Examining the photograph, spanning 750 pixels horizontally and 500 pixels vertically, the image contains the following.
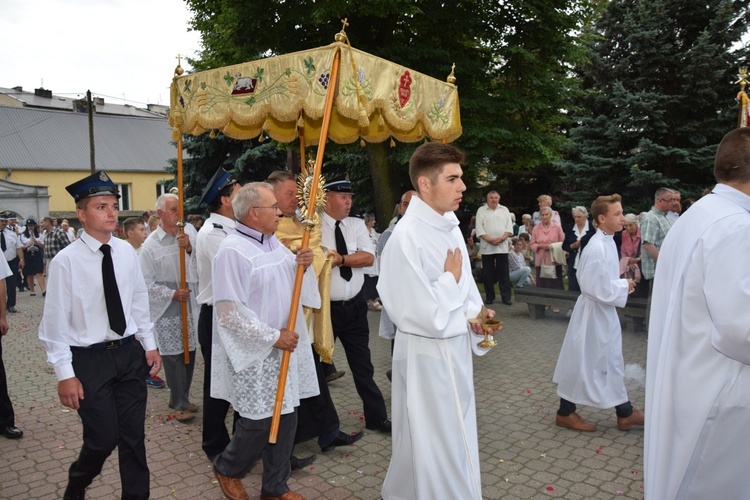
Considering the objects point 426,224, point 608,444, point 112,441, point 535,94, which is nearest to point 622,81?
point 535,94

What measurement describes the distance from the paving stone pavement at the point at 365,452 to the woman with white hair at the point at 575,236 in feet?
10.9

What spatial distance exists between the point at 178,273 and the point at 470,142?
27.3 ft

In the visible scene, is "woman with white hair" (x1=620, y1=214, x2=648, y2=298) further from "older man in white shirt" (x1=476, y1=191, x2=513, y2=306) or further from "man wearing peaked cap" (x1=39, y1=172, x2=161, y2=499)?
"man wearing peaked cap" (x1=39, y1=172, x2=161, y2=499)

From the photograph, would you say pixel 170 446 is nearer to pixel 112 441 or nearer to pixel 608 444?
pixel 112 441

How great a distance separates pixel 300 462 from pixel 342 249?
1849 millimetres

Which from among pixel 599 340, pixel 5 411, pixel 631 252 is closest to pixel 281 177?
pixel 599 340

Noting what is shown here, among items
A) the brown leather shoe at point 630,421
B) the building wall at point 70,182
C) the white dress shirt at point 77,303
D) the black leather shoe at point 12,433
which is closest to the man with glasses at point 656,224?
the brown leather shoe at point 630,421

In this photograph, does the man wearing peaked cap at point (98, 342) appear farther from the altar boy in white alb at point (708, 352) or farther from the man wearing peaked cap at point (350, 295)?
the altar boy in white alb at point (708, 352)

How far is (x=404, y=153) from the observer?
13102 millimetres

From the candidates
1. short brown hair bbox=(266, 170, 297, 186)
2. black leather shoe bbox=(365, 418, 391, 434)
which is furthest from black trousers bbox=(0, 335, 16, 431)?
black leather shoe bbox=(365, 418, 391, 434)

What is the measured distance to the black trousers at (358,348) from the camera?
5340mm

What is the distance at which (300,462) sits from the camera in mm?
4781

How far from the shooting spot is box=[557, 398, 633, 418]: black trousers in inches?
210

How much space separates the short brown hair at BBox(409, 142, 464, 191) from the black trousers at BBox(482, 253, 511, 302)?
27.9 ft
